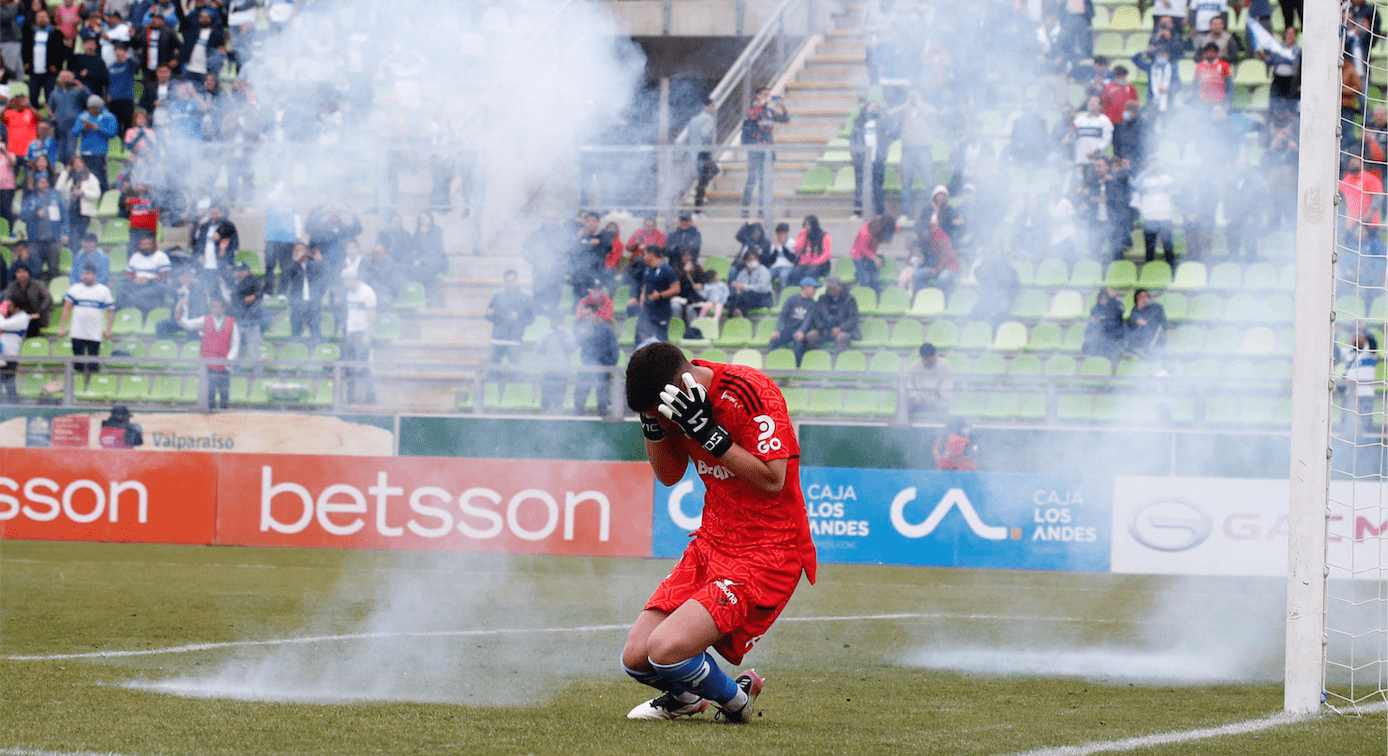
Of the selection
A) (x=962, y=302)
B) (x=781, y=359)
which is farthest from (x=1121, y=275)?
(x=781, y=359)

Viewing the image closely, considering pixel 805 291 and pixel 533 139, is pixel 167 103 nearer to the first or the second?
pixel 533 139

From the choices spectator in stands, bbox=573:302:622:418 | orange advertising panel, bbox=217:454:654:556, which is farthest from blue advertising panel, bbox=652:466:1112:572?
spectator in stands, bbox=573:302:622:418

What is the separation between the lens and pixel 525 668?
22.6 feet

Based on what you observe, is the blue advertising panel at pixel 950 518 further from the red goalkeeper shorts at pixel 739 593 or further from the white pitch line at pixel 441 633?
the red goalkeeper shorts at pixel 739 593

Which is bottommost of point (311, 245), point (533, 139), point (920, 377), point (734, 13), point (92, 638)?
point (92, 638)

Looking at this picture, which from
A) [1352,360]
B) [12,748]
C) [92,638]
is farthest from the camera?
[1352,360]

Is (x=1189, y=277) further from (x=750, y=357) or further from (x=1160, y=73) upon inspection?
(x=750, y=357)

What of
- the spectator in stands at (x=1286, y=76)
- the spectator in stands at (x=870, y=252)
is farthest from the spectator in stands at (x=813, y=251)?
the spectator in stands at (x=1286, y=76)

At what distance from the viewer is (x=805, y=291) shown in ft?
50.8

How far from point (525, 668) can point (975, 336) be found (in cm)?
987

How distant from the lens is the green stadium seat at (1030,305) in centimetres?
1596

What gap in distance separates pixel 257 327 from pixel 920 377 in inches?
284

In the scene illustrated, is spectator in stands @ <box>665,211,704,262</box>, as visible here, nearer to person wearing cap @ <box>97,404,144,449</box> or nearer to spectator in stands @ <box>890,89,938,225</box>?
spectator in stands @ <box>890,89,938,225</box>

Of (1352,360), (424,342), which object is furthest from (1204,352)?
(424,342)
